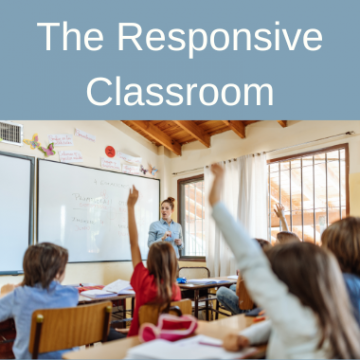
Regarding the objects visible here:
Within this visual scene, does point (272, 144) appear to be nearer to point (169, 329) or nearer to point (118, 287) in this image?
point (118, 287)

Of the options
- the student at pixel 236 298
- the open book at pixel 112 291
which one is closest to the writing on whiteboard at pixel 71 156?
the open book at pixel 112 291

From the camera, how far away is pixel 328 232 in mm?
1332

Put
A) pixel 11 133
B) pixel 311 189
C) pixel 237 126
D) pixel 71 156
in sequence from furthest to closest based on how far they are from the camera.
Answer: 1. pixel 237 126
2. pixel 71 156
3. pixel 311 189
4. pixel 11 133

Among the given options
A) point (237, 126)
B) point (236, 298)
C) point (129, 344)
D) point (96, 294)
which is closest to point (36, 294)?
point (129, 344)

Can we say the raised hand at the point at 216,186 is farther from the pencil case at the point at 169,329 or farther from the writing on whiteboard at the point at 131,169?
the writing on whiteboard at the point at 131,169

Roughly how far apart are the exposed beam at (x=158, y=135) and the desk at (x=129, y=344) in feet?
13.4

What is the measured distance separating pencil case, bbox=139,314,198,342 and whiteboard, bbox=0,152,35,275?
3222 mm

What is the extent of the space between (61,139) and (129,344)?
3.85 metres

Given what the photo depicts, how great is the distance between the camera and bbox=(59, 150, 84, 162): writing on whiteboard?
14.9 ft

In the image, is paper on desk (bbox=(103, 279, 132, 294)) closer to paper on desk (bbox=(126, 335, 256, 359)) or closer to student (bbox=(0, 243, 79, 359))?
student (bbox=(0, 243, 79, 359))

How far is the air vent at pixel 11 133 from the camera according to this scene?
13.2ft

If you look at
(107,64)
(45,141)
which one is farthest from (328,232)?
(45,141)

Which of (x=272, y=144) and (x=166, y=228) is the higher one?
(x=272, y=144)

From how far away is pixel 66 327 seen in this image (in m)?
1.58
